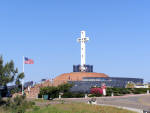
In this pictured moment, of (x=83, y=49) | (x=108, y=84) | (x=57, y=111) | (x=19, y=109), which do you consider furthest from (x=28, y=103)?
(x=83, y=49)

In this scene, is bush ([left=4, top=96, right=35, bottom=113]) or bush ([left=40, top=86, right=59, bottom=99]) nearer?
bush ([left=4, top=96, right=35, bottom=113])

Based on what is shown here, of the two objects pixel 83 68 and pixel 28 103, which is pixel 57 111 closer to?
pixel 28 103

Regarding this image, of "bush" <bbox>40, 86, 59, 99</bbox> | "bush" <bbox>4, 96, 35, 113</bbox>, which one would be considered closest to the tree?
"bush" <bbox>4, 96, 35, 113</bbox>

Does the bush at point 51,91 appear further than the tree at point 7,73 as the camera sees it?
Yes

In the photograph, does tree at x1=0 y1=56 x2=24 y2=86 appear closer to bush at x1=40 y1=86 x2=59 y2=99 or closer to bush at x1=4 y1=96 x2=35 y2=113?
bush at x1=4 y1=96 x2=35 y2=113

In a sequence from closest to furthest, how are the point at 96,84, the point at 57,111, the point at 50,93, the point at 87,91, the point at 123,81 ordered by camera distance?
1. the point at 57,111
2. the point at 50,93
3. the point at 87,91
4. the point at 96,84
5. the point at 123,81

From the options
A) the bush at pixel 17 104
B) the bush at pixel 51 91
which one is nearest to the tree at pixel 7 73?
the bush at pixel 17 104

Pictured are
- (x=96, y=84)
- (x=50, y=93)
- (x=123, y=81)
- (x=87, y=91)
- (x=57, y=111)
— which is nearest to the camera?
(x=57, y=111)

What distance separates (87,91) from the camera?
51.0 m

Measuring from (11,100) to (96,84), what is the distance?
3551 centimetres

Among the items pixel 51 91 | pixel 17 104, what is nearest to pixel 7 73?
pixel 17 104

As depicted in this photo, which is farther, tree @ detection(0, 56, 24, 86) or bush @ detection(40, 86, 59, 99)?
bush @ detection(40, 86, 59, 99)

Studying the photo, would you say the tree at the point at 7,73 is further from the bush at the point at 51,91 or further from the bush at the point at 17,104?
the bush at the point at 51,91

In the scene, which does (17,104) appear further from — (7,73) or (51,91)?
(51,91)
